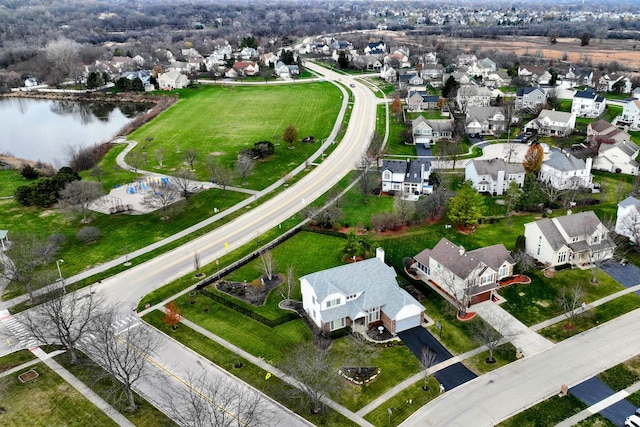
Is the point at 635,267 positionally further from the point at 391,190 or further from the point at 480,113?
the point at 480,113

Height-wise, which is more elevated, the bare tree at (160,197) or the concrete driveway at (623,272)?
the bare tree at (160,197)

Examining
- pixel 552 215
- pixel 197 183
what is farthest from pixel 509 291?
pixel 197 183

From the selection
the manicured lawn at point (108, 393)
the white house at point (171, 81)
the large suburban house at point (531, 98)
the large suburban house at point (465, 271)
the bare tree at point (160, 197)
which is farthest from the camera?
the white house at point (171, 81)

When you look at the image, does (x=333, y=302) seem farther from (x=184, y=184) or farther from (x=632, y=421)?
(x=184, y=184)

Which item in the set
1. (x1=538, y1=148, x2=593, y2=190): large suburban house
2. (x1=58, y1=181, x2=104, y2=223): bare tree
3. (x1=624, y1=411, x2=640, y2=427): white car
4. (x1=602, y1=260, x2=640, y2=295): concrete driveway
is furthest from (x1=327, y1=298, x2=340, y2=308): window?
(x1=538, y1=148, x2=593, y2=190): large suburban house

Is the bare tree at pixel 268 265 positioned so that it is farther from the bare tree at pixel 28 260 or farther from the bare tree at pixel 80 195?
the bare tree at pixel 80 195

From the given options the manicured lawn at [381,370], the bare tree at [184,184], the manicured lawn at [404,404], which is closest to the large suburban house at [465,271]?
the manicured lawn at [381,370]
